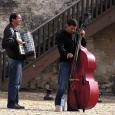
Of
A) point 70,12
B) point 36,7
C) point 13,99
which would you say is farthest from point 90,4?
point 13,99

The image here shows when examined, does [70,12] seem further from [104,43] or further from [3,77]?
[3,77]

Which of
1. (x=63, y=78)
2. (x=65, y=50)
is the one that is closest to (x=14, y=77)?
(x=63, y=78)

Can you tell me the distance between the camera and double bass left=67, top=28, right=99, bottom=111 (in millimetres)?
9719

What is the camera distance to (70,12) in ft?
56.9

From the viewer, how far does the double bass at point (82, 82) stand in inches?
383

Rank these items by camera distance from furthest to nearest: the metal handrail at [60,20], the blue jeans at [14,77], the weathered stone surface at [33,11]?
1. the weathered stone surface at [33,11]
2. the metal handrail at [60,20]
3. the blue jeans at [14,77]

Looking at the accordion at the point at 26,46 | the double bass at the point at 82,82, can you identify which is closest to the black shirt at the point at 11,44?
the accordion at the point at 26,46

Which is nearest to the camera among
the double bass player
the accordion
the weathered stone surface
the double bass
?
the double bass

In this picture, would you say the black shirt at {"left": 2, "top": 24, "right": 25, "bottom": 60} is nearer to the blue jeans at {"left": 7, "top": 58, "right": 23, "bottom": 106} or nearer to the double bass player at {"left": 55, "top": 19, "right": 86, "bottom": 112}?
the blue jeans at {"left": 7, "top": 58, "right": 23, "bottom": 106}

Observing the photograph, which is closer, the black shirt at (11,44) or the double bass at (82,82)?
Answer: the double bass at (82,82)

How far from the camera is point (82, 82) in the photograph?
9781 millimetres

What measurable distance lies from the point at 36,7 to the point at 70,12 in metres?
2.15

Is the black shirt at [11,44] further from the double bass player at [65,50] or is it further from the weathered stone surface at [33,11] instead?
the weathered stone surface at [33,11]

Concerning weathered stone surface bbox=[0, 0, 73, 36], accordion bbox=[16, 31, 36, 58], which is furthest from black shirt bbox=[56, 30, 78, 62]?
weathered stone surface bbox=[0, 0, 73, 36]
